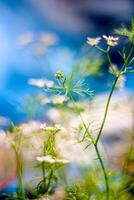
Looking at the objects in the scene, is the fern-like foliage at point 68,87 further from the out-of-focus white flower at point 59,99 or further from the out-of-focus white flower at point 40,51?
the out-of-focus white flower at point 40,51

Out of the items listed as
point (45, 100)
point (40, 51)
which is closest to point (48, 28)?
point (40, 51)

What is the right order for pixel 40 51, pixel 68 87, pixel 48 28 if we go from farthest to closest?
pixel 48 28, pixel 40 51, pixel 68 87

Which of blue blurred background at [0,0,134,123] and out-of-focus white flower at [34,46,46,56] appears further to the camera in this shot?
blue blurred background at [0,0,134,123]

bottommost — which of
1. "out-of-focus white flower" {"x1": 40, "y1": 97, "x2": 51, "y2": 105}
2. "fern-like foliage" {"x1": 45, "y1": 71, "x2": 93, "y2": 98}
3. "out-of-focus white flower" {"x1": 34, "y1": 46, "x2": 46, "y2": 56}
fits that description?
"fern-like foliage" {"x1": 45, "y1": 71, "x2": 93, "y2": 98}

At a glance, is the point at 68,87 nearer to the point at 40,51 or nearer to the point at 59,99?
the point at 59,99

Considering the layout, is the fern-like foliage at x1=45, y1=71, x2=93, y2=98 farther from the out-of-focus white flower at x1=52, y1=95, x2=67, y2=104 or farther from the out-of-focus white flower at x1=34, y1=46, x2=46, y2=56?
the out-of-focus white flower at x1=34, y1=46, x2=46, y2=56

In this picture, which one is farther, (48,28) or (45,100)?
(48,28)

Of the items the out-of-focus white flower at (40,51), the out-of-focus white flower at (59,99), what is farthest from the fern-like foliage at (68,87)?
→ the out-of-focus white flower at (40,51)

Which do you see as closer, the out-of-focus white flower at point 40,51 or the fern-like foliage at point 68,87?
the fern-like foliage at point 68,87

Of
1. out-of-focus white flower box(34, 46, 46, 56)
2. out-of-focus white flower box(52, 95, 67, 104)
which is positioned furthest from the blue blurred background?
out-of-focus white flower box(52, 95, 67, 104)
